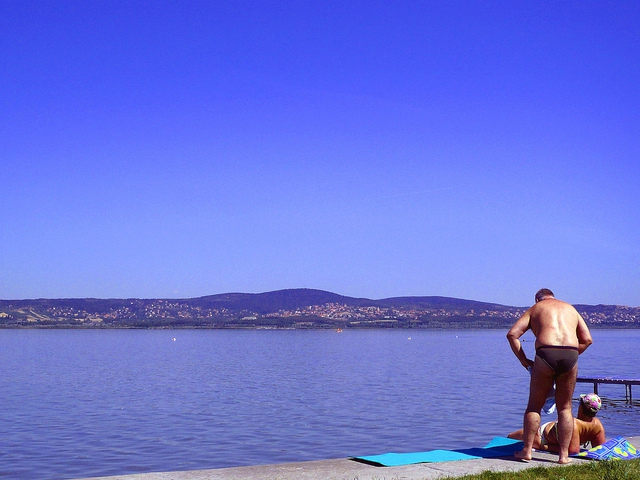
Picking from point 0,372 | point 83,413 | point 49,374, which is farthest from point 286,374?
point 83,413

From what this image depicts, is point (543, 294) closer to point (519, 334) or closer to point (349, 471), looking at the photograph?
point (519, 334)

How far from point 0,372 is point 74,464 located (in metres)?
43.9

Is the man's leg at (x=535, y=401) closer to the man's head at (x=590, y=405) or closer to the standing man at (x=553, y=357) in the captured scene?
the standing man at (x=553, y=357)

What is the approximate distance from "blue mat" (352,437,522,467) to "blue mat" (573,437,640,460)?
3.53ft

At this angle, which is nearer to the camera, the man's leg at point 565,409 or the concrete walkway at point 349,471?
the concrete walkway at point 349,471

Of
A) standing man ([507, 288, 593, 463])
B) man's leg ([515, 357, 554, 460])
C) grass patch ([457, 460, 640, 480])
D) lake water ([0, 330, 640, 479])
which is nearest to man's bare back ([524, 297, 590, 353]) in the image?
standing man ([507, 288, 593, 463])

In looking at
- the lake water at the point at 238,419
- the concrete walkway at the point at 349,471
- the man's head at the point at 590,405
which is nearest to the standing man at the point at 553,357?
the concrete walkway at the point at 349,471

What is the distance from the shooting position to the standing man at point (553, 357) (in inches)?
406

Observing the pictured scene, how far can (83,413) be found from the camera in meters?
30.6

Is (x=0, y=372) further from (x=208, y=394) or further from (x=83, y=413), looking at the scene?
(x=83, y=413)

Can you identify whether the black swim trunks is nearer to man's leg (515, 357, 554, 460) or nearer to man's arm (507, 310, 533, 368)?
man's leg (515, 357, 554, 460)

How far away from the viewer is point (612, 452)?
11180mm

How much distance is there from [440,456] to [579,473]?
7.34ft

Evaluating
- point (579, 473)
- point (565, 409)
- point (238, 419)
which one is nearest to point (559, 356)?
point (565, 409)
